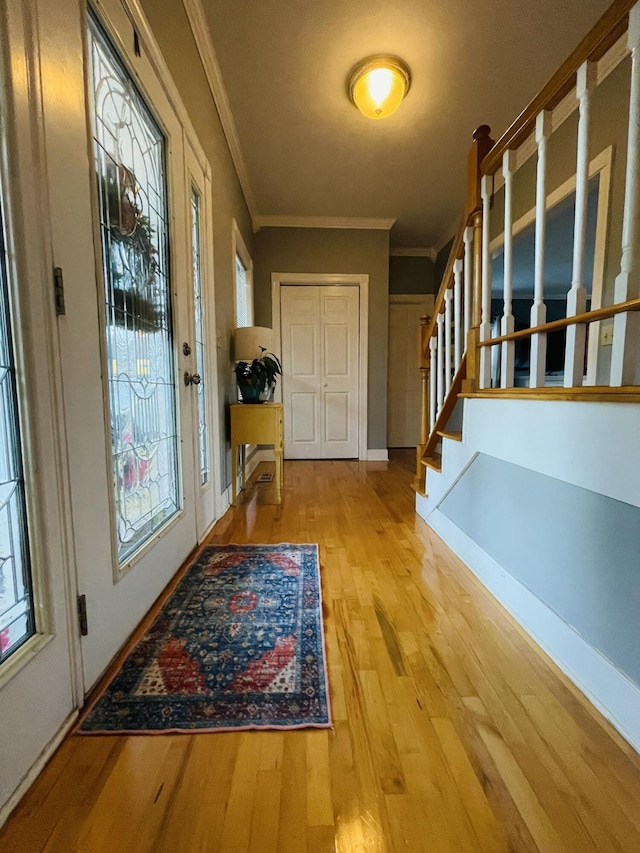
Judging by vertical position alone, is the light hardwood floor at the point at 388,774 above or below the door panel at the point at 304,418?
below

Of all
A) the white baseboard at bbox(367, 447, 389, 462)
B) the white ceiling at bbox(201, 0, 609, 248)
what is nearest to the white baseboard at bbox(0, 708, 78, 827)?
the white ceiling at bbox(201, 0, 609, 248)

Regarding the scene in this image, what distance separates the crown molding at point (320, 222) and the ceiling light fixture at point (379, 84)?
5.54ft

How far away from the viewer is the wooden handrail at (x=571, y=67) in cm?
90

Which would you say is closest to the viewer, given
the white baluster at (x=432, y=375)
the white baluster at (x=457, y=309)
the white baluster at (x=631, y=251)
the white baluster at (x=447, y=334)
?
the white baluster at (x=631, y=251)

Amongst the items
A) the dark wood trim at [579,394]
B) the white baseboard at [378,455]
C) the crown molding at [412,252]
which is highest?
the crown molding at [412,252]

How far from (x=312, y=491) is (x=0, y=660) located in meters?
2.38

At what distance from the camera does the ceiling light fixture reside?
2151mm

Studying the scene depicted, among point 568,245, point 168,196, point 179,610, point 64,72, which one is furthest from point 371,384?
point 64,72

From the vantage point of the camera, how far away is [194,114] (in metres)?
1.96

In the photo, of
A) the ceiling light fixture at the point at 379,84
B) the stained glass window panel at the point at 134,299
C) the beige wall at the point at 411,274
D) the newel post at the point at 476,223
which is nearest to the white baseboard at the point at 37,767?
the stained glass window panel at the point at 134,299

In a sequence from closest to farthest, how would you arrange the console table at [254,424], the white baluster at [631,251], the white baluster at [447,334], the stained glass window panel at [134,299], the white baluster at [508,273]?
the white baluster at [631,251]
the stained glass window panel at [134,299]
the white baluster at [508,273]
the white baluster at [447,334]
the console table at [254,424]

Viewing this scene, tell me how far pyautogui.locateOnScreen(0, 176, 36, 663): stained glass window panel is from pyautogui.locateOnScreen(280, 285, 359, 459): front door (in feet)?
11.7

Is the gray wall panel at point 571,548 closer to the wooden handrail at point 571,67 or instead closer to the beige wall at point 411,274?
the wooden handrail at point 571,67

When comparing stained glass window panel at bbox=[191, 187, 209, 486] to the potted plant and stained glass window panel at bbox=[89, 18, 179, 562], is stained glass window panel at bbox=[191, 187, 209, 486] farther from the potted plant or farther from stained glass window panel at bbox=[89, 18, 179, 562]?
the potted plant
